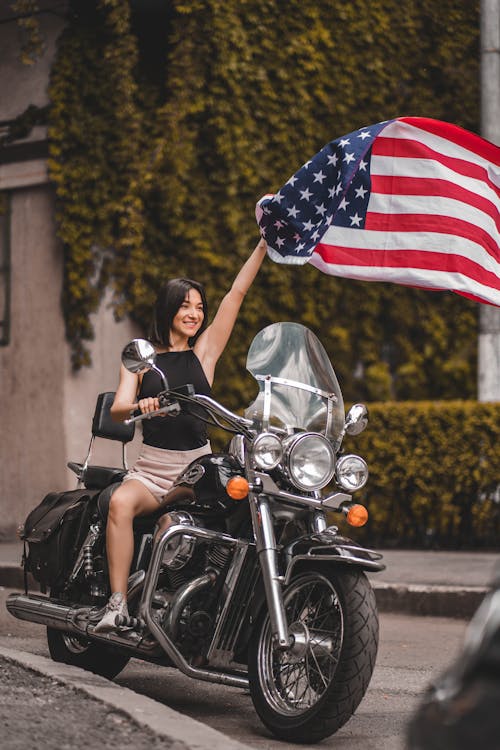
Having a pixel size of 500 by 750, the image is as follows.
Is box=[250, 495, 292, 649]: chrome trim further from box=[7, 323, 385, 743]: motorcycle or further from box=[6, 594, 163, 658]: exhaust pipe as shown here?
box=[6, 594, 163, 658]: exhaust pipe

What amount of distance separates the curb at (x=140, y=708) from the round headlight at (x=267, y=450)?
959mm

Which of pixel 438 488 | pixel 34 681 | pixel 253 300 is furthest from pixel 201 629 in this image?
pixel 253 300

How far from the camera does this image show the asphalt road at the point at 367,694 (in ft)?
16.1

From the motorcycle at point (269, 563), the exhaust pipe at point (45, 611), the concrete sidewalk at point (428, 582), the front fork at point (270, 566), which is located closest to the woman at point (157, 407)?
the motorcycle at point (269, 563)

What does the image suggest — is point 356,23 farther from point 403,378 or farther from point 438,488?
point 438,488

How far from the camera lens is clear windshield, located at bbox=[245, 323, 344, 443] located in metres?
5.19

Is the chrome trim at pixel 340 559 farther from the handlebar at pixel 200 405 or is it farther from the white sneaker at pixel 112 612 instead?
the white sneaker at pixel 112 612

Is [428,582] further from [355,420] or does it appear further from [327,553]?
[327,553]

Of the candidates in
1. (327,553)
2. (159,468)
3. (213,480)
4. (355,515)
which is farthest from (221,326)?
(327,553)

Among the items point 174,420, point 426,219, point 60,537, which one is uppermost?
point 426,219

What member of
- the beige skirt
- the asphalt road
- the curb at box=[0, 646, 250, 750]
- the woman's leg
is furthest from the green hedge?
the curb at box=[0, 646, 250, 750]

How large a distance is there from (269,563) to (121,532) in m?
0.86

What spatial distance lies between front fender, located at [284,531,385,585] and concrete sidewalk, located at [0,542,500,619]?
9.90ft

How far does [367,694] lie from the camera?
18.9 ft
